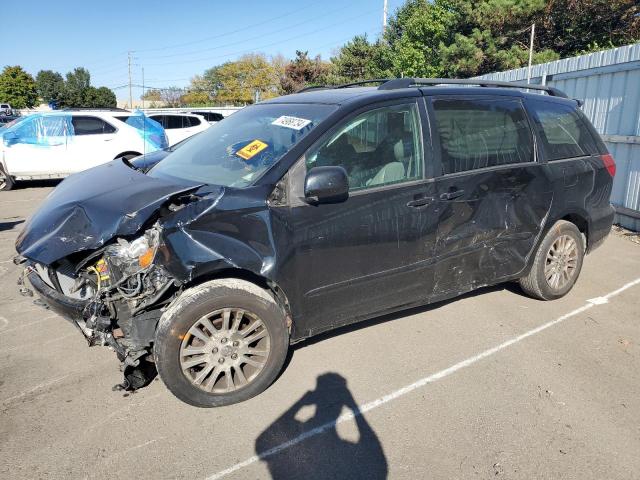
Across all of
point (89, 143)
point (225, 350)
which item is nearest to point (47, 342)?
point (225, 350)

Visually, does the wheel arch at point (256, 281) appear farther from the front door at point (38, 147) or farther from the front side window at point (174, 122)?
the front side window at point (174, 122)

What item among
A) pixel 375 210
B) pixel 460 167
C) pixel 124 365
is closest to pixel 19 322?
pixel 124 365

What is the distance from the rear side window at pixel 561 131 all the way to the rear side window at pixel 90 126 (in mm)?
10268

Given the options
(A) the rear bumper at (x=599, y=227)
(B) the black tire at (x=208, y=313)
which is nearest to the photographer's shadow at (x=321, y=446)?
(B) the black tire at (x=208, y=313)

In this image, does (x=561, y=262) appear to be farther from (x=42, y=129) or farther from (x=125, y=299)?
(x=42, y=129)

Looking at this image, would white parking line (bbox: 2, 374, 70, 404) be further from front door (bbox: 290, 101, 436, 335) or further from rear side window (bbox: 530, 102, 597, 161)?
rear side window (bbox: 530, 102, 597, 161)

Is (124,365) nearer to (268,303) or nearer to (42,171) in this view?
(268,303)

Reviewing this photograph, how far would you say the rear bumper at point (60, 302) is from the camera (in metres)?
2.90

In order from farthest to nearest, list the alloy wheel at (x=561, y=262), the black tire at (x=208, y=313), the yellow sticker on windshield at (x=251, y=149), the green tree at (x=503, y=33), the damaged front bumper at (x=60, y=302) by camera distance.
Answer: the green tree at (x=503, y=33) → the alloy wheel at (x=561, y=262) → the yellow sticker on windshield at (x=251, y=149) → the damaged front bumper at (x=60, y=302) → the black tire at (x=208, y=313)

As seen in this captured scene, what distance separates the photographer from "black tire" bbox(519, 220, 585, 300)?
4.43 m

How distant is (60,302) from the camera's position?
Answer: 2.95 metres

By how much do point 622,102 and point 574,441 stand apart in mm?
6510

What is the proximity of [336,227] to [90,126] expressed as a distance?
1051 centimetres

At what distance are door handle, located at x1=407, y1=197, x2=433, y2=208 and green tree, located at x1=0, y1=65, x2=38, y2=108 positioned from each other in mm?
77570
